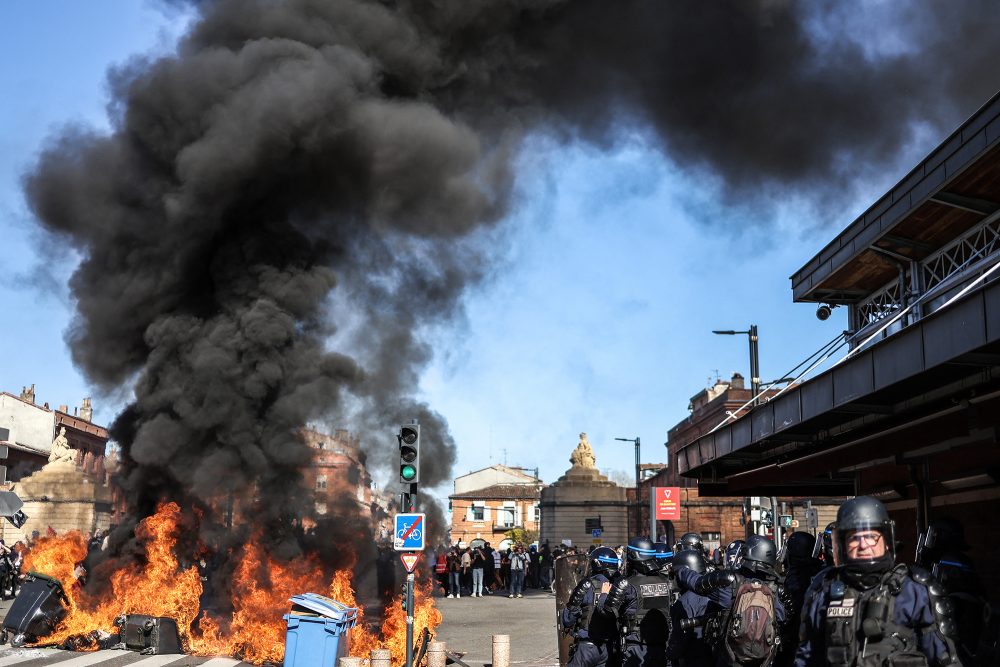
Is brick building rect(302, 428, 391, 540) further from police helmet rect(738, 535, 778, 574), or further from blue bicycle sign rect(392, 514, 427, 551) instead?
police helmet rect(738, 535, 778, 574)

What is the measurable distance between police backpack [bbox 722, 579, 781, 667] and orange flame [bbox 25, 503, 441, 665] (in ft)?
23.4

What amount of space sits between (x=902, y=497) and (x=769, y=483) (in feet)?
10.2

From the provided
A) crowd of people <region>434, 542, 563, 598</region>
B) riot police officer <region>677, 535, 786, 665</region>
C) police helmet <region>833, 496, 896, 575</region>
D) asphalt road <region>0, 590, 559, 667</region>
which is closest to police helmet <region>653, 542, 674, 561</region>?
riot police officer <region>677, 535, 786, 665</region>

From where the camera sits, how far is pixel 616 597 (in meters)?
6.96

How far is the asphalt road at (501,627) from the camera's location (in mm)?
12336

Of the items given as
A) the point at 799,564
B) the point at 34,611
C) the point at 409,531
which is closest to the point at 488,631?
the point at 409,531

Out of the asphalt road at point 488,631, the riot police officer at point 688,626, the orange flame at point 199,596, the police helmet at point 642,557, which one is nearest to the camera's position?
the riot police officer at point 688,626

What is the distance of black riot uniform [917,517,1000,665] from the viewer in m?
5.32

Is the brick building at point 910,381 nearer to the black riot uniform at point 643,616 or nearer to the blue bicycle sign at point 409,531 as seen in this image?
the black riot uniform at point 643,616

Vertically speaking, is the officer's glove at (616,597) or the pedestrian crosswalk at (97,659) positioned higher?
the officer's glove at (616,597)

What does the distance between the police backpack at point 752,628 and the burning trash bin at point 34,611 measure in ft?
35.5

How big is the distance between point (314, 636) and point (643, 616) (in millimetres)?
4388

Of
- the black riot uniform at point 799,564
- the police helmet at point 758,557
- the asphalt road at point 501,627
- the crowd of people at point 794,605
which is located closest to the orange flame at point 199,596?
the asphalt road at point 501,627

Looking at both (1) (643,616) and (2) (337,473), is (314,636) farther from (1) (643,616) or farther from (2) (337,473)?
(2) (337,473)
